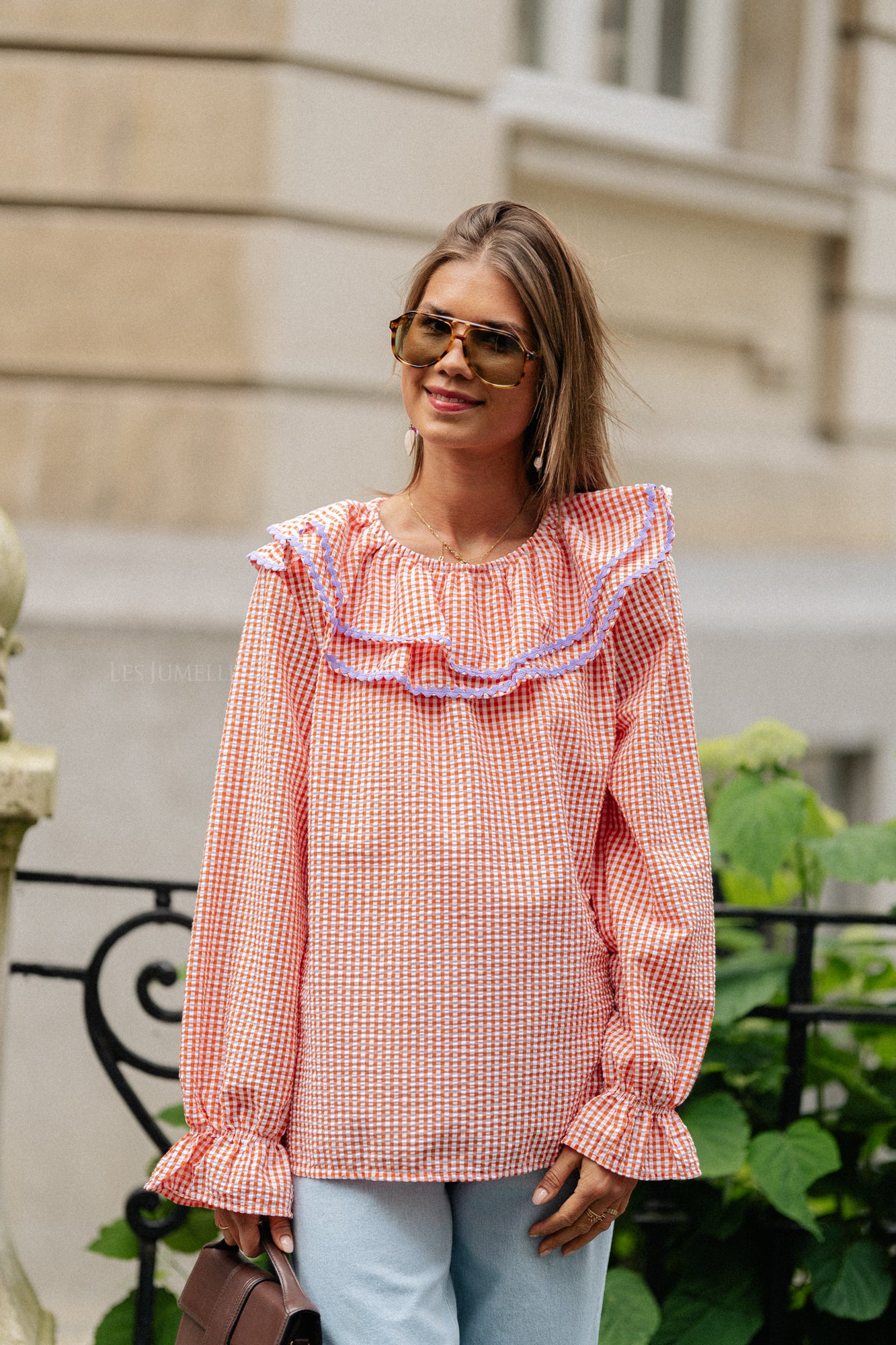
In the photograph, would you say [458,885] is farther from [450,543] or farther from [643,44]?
[643,44]

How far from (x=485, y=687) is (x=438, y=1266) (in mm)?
713

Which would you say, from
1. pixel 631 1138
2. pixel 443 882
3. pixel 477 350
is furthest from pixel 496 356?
pixel 631 1138

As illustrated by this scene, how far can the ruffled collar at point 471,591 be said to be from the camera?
6.32 feet

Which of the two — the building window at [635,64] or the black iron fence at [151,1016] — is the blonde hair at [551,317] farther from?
the building window at [635,64]

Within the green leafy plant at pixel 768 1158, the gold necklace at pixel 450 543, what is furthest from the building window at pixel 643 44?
the gold necklace at pixel 450 543

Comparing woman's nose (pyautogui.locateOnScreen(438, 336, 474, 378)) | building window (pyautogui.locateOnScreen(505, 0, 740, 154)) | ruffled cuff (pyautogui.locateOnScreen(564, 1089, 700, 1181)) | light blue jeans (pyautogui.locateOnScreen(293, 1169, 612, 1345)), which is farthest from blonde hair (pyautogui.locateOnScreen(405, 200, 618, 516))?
building window (pyautogui.locateOnScreen(505, 0, 740, 154))

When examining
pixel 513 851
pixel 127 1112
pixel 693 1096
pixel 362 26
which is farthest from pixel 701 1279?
pixel 362 26

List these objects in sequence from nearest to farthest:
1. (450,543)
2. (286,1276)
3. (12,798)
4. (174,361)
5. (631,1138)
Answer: (286,1276) → (631,1138) → (450,543) → (12,798) → (174,361)

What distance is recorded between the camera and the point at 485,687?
193cm

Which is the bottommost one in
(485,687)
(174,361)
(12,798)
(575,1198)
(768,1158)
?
(768,1158)

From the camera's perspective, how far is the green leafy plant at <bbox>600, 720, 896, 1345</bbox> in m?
2.78

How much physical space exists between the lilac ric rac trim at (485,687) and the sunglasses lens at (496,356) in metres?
0.30

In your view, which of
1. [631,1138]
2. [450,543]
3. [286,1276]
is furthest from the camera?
[450,543]

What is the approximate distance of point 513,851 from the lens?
6.18ft
